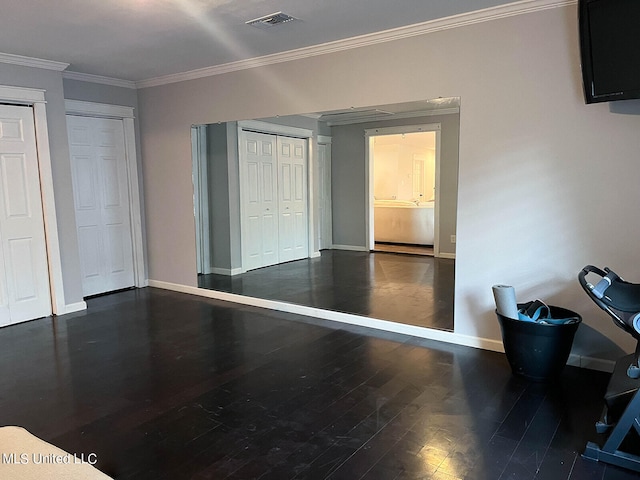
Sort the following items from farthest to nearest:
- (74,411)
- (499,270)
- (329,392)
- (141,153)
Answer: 1. (141,153)
2. (499,270)
3. (329,392)
4. (74,411)

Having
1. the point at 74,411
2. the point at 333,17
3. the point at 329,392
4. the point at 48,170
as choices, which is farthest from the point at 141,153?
the point at 329,392

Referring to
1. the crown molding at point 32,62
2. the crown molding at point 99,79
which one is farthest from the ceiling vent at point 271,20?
the crown molding at point 99,79

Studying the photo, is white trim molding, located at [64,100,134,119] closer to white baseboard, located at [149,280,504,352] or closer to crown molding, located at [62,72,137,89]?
crown molding, located at [62,72,137,89]

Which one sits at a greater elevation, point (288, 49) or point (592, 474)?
point (288, 49)

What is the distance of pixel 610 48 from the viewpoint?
8.81ft

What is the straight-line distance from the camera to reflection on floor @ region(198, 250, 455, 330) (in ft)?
14.9

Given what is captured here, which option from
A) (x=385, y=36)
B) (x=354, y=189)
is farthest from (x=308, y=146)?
(x=385, y=36)

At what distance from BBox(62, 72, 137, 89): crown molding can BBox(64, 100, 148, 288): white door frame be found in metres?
0.25

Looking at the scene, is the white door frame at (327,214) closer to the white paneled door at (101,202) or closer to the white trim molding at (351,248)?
the white trim molding at (351,248)

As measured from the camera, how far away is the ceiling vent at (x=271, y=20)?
3.33 m

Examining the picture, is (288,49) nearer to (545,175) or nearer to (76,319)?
(545,175)

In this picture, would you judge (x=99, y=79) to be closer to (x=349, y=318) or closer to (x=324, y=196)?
(x=324, y=196)

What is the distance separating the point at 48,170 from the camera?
455cm

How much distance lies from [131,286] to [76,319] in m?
1.26
